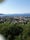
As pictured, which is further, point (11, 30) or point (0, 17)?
point (0, 17)

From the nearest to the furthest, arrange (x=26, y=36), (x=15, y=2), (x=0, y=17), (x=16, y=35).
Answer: (x=26, y=36) → (x=16, y=35) → (x=0, y=17) → (x=15, y=2)

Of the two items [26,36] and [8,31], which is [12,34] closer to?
[8,31]

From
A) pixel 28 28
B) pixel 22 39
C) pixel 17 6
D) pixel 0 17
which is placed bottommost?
pixel 22 39

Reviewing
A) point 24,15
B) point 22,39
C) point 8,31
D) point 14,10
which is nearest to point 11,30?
point 8,31

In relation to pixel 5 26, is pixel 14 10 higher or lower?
higher

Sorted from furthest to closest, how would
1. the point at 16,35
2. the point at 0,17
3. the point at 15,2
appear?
the point at 15,2 < the point at 0,17 < the point at 16,35

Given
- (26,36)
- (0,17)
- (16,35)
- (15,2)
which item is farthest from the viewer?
(15,2)

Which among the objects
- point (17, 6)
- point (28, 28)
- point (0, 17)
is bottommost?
point (28, 28)

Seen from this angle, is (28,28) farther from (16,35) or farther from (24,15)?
(24,15)

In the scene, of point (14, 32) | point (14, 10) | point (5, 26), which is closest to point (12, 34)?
point (14, 32)
